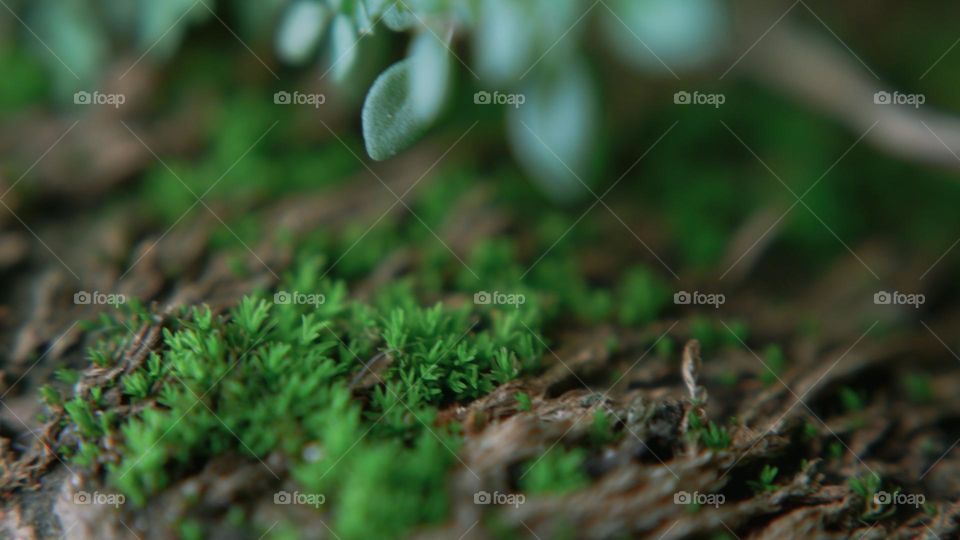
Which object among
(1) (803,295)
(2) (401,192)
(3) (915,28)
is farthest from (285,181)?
(3) (915,28)

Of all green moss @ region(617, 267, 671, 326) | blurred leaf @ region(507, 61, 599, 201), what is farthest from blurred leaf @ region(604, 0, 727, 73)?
green moss @ region(617, 267, 671, 326)

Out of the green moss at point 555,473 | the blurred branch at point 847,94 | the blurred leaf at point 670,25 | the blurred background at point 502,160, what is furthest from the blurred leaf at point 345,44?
the blurred branch at point 847,94

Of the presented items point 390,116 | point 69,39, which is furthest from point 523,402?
point 69,39

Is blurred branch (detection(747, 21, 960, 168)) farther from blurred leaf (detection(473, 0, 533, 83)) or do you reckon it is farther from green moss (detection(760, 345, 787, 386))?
blurred leaf (detection(473, 0, 533, 83))

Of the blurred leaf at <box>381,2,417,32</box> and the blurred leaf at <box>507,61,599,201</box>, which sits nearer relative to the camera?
the blurred leaf at <box>381,2,417,32</box>

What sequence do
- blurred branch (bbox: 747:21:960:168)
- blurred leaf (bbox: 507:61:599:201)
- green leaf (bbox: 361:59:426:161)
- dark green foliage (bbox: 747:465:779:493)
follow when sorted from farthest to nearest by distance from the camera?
1. blurred branch (bbox: 747:21:960:168)
2. blurred leaf (bbox: 507:61:599:201)
3. green leaf (bbox: 361:59:426:161)
4. dark green foliage (bbox: 747:465:779:493)

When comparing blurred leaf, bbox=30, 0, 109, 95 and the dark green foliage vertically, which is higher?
blurred leaf, bbox=30, 0, 109, 95

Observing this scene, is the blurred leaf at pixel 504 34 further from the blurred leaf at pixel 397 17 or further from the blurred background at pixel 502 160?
the blurred leaf at pixel 397 17

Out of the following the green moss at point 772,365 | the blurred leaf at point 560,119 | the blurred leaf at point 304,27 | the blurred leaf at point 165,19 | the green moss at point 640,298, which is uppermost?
the blurred leaf at point 165,19
